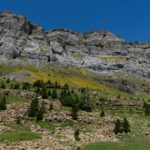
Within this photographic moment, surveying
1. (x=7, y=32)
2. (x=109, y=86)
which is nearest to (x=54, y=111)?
(x=109, y=86)

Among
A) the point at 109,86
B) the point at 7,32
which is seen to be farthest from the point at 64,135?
the point at 7,32

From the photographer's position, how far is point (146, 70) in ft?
655

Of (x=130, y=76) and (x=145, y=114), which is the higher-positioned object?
(x=130, y=76)

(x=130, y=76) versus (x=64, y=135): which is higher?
(x=130, y=76)

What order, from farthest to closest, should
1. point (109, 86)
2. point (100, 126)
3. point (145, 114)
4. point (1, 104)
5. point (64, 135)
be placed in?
point (109, 86)
point (145, 114)
point (1, 104)
point (100, 126)
point (64, 135)

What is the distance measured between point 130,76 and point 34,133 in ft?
478

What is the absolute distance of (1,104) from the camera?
61.5 m

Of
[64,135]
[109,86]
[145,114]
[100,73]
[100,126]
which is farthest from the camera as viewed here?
[100,73]

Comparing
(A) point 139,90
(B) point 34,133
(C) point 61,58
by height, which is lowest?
(B) point 34,133

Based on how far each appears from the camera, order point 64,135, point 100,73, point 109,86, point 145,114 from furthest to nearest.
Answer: point 100,73 < point 109,86 < point 145,114 < point 64,135

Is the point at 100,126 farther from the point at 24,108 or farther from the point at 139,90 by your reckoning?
the point at 139,90

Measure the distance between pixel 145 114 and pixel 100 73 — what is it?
4710 inches

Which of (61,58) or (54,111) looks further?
(61,58)

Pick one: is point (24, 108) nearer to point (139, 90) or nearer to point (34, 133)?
point (34, 133)
